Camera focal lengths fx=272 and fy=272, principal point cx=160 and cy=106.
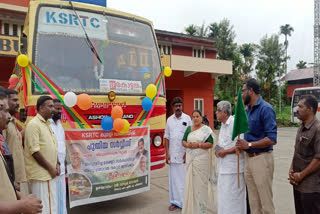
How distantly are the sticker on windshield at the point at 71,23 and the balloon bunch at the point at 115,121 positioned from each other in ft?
3.67

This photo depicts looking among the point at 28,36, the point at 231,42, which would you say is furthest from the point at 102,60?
the point at 231,42

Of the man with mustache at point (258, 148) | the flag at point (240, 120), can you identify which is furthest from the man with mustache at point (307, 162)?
the flag at point (240, 120)

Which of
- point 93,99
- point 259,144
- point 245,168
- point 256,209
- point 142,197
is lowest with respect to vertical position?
point 142,197

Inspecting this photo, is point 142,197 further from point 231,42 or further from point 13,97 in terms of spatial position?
point 231,42

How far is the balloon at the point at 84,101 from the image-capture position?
332cm

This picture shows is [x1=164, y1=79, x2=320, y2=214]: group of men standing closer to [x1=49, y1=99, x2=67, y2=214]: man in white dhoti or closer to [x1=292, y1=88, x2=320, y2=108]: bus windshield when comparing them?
[x1=49, y1=99, x2=67, y2=214]: man in white dhoti

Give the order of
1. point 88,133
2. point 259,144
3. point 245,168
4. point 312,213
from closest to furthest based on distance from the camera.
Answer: point 312,213
point 259,144
point 245,168
point 88,133

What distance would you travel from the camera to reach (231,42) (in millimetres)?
26891

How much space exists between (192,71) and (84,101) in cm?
1142

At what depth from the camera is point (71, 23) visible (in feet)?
12.1

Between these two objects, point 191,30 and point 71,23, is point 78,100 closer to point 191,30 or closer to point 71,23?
point 71,23

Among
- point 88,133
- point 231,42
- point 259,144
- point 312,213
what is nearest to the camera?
point 312,213

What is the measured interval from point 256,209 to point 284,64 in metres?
36.3

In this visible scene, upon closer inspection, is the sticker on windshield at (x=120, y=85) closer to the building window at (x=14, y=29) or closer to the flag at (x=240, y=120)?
the flag at (x=240, y=120)
